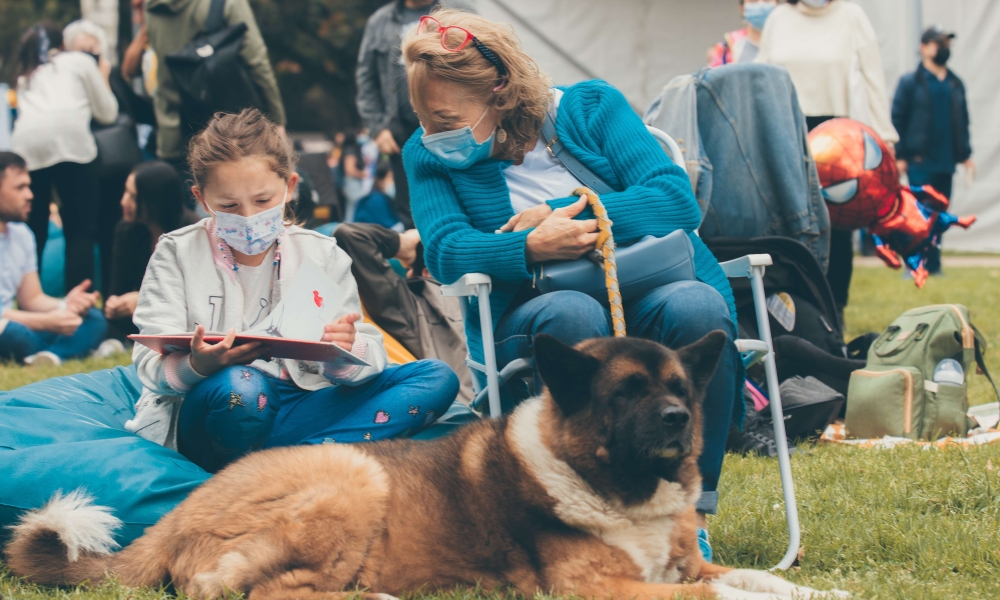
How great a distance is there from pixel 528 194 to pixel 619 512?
52.3 inches

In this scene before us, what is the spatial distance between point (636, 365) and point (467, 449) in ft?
2.00

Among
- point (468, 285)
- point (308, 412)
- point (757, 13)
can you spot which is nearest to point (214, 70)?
point (308, 412)

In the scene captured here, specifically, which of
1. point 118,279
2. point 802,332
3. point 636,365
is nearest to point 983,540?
point 636,365

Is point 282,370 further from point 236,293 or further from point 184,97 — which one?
point 184,97

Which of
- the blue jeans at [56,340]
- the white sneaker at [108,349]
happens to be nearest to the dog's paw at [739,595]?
the white sneaker at [108,349]

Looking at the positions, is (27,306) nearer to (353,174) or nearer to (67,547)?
(67,547)

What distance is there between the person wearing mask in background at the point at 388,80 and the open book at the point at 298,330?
399cm

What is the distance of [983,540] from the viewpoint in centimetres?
293

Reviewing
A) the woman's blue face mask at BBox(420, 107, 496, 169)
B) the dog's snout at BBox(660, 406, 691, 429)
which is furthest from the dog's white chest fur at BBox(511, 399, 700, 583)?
the woman's blue face mask at BBox(420, 107, 496, 169)

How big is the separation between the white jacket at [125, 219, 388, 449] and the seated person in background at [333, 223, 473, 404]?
5.33 ft

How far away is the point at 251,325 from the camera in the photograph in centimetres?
342

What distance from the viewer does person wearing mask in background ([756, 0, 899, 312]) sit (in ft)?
24.6

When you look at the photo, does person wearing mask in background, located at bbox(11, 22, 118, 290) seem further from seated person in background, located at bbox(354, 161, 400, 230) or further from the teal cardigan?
seated person in background, located at bbox(354, 161, 400, 230)

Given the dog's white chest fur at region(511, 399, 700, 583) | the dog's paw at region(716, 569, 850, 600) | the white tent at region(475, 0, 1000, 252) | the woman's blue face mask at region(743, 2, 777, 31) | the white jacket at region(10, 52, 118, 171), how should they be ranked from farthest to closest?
the white tent at region(475, 0, 1000, 252) < the woman's blue face mask at region(743, 2, 777, 31) < the white jacket at region(10, 52, 118, 171) < the dog's white chest fur at region(511, 399, 700, 583) < the dog's paw at region(716, 569, 850, 600)
